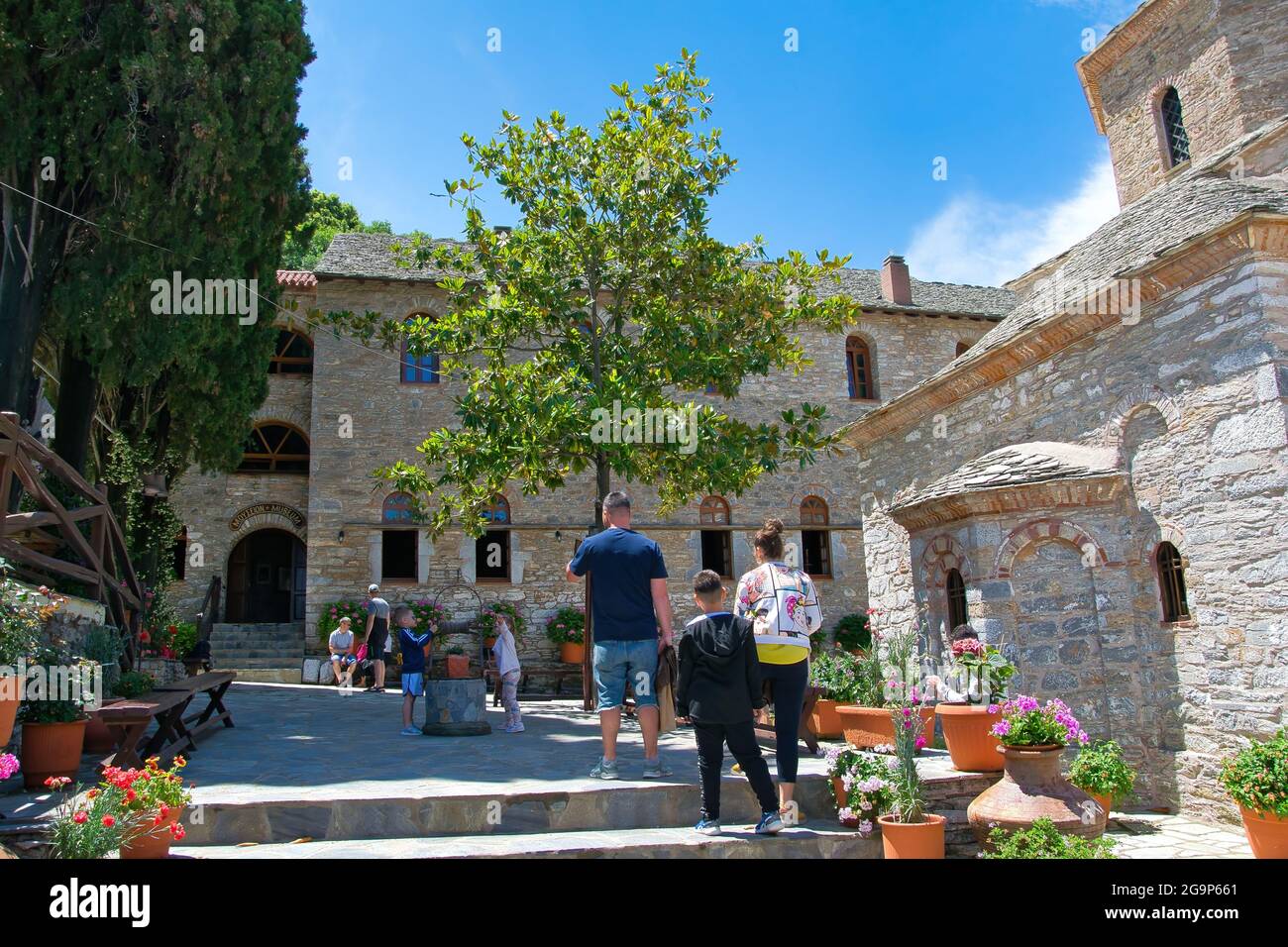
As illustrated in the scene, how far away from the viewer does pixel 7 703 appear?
4754mm

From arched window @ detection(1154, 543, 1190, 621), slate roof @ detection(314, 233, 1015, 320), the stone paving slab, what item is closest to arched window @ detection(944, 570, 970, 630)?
arched window @ detection(1154, 543, 1190, 621)

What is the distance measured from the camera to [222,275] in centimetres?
1052

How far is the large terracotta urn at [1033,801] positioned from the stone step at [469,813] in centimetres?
112

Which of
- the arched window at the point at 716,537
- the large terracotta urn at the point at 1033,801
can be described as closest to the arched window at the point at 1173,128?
the arched window at the point at 716,537

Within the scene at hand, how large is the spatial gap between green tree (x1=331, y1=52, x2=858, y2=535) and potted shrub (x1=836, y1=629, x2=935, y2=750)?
3268 mm

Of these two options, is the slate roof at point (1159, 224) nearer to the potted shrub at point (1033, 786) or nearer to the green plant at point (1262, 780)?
the green plant at point (1262, 780)

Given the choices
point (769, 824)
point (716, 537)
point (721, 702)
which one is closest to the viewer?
point (721, 702)

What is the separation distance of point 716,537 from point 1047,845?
48.4 ft

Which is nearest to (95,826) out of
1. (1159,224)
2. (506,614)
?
(1159,224)

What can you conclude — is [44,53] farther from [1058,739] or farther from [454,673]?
[1058,739]

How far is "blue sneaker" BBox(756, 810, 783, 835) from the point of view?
483cm

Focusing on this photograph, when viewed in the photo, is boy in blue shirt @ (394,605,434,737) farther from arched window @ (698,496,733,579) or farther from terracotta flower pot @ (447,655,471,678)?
arched window @ (698,496,733,579)

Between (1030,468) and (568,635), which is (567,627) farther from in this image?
(1030,468)

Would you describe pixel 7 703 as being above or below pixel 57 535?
below
